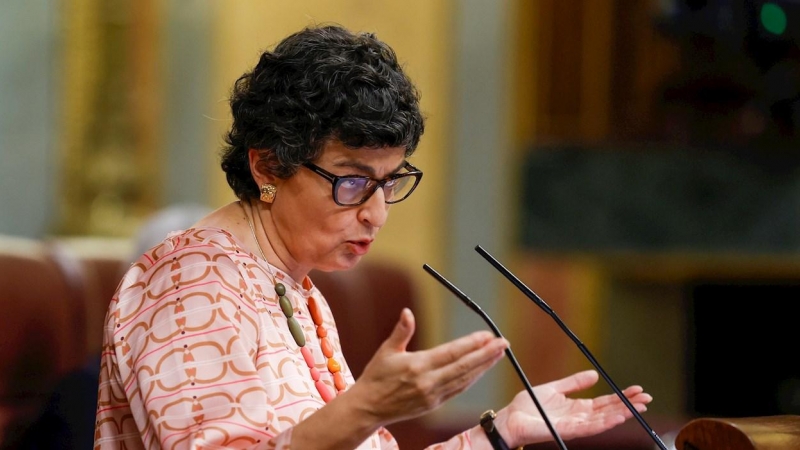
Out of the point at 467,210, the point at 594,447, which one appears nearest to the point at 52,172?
the point at 467,210

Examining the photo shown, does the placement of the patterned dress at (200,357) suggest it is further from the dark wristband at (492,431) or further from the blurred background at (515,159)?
the blurred background at (515,159)

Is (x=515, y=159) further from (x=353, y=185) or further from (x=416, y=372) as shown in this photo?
(x=416, y=372)

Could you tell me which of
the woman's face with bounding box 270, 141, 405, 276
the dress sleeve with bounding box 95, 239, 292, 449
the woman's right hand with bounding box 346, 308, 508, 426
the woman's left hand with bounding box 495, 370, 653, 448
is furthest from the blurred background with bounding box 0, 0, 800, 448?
the woman's right hand with bounding box 346, 308, 508, 426

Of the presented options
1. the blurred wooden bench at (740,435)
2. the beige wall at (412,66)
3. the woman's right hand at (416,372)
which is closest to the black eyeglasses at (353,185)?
the woman's right hand at (416,372)

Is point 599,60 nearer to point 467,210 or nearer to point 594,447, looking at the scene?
point 467,210

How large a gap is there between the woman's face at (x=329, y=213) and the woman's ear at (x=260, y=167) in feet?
0.05

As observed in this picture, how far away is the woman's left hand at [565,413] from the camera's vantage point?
4.70 ft

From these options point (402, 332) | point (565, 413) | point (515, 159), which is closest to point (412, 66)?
point (515, 159)

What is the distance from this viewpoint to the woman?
3.69 feet

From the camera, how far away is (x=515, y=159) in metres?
4.41

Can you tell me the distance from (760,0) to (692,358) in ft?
5.64

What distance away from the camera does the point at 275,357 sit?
128 cm

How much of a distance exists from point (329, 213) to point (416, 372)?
0.38 metres

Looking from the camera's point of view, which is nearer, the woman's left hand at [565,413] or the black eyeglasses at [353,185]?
the black eyeglasses at [353,185]
